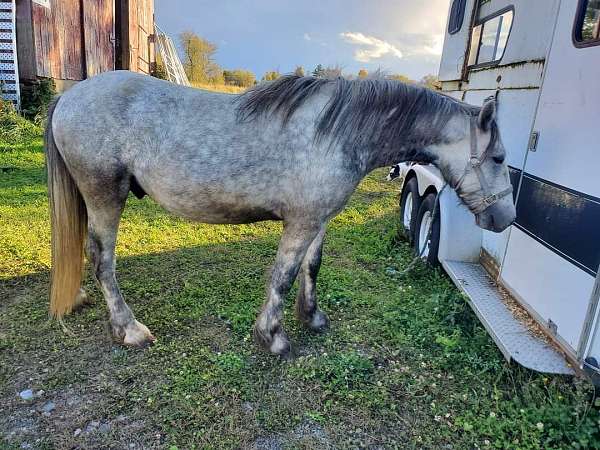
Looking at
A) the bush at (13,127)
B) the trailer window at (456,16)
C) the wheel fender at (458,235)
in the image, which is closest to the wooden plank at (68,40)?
the bush at (13,127)

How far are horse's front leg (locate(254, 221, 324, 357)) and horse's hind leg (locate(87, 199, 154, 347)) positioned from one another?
83 cm

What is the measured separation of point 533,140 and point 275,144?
1.78 meters

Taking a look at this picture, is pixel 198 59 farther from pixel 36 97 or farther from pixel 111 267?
pixel 111 267

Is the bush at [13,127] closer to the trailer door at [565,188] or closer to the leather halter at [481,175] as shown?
the leather halter at [481,175]

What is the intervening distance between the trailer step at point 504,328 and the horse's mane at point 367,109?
1.30 m

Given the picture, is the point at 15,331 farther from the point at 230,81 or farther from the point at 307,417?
the point at 230,81

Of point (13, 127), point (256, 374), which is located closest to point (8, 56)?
point (13, 127)

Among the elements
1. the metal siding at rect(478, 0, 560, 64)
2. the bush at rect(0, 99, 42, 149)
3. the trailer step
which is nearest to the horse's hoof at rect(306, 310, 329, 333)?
the trailer step

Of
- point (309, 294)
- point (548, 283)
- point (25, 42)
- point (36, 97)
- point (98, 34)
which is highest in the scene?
point (98, 34)

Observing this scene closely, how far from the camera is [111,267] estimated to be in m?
2.96

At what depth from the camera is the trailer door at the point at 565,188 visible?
2.31 metres

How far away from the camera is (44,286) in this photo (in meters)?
3.64

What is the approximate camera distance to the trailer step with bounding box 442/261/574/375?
98.6 inches

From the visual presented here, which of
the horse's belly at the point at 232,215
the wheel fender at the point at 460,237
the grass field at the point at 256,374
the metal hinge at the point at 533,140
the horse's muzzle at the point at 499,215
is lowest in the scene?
the grass field at the point at 256,374
